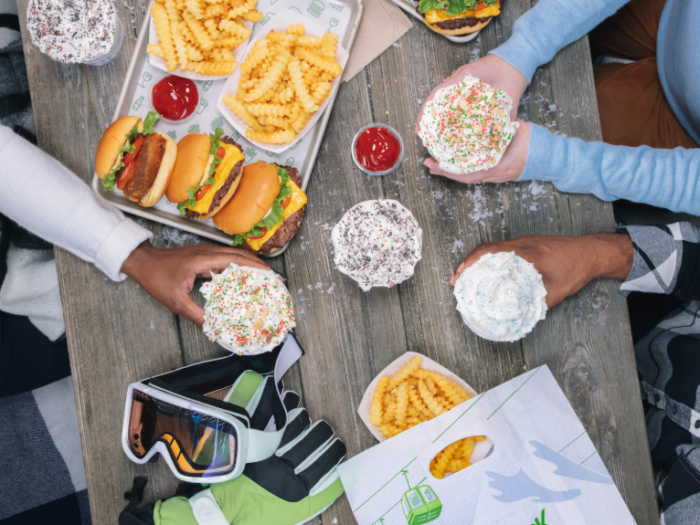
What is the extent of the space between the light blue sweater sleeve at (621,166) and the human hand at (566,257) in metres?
0.17

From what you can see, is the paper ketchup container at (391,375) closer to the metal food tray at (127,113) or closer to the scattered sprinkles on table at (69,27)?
the metal food tray at (127,113)

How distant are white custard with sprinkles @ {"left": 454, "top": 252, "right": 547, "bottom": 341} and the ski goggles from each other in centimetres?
56

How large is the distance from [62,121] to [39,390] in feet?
4.06

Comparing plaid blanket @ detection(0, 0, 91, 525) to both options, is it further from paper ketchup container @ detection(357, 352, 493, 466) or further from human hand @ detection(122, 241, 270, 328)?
paper ketchup container @ detection(357, 352, 493, 466)

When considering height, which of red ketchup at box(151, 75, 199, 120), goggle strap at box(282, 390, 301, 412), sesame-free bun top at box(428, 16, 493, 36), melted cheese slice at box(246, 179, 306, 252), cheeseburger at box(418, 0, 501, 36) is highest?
cheeseburger at box(418, 0, 501, 36)

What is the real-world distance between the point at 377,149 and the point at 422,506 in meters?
1.04

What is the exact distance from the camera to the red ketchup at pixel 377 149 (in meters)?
1.33

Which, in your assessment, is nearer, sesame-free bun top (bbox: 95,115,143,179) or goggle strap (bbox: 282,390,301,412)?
sesame-free bun top (bbox: 95,115,143,179)

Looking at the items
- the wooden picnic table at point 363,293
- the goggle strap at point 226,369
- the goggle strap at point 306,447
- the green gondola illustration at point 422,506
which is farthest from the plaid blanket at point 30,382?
the green gondola illustration at point 422,506

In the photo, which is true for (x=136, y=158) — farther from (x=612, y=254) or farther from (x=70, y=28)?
(x=612, y=254)

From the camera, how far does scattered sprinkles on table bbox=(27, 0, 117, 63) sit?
1.29m

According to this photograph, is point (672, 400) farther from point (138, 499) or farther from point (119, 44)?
point (119, 44)

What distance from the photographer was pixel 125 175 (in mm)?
1248

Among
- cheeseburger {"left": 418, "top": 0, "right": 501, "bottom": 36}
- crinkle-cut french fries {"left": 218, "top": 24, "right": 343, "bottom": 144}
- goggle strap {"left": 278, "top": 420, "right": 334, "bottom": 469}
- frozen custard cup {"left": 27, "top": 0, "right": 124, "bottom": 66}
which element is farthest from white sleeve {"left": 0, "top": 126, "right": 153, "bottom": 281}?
cheeseburger {"left": 418, "top": 0, "right": 501, "bottom": 36}
